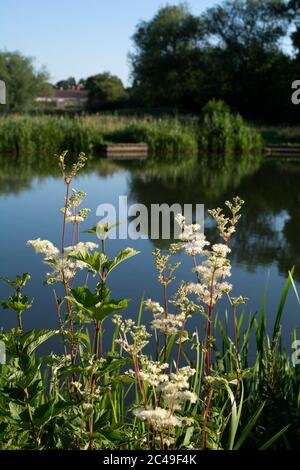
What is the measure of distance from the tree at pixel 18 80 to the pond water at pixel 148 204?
1043 inches

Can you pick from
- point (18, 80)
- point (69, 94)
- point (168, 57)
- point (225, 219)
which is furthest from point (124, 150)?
point (69, 94)

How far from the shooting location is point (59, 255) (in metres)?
1.29

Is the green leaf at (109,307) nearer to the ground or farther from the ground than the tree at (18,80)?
nearer to the ground


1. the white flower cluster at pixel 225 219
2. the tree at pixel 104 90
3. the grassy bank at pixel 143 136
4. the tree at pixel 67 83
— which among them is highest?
the tree at pixel 67 83

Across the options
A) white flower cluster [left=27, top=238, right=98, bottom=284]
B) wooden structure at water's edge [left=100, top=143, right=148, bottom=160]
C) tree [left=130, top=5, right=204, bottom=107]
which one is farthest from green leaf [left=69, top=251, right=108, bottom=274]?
tree [left=130, top=5, right=204, bottom=107]

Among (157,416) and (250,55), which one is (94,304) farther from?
(250,55)

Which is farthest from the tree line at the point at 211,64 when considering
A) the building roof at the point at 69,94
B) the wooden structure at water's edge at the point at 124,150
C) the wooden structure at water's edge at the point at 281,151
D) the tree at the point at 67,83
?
the tree at the point at 67,83

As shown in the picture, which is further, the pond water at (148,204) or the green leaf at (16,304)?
the pond water at (148,204)

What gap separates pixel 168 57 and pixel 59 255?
36.1m

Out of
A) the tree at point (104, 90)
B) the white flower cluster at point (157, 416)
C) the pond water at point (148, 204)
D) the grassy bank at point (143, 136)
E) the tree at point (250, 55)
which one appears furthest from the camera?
the tree at point (104, 90)

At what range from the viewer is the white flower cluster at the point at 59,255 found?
1232 mm

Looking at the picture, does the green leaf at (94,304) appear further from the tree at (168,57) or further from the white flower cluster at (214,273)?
the tree at (168,57)

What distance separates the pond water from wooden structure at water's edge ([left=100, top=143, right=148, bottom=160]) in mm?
2078

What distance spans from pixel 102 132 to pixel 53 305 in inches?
564
